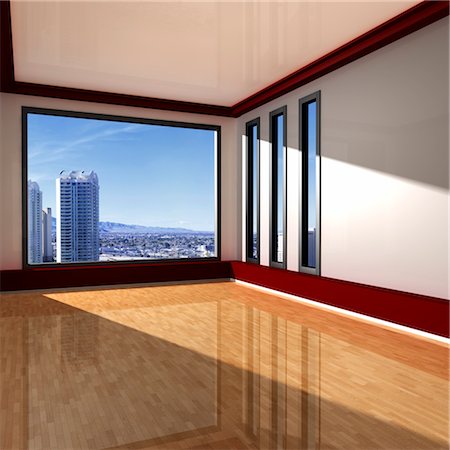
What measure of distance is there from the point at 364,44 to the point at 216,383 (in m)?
4.58

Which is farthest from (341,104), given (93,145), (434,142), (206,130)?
(93,145)

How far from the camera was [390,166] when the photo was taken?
555cm

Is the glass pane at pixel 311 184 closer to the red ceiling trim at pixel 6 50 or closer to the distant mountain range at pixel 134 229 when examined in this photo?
the distant mountain range at pixel 134 229

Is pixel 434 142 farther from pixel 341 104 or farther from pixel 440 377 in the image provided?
pixel 440 377

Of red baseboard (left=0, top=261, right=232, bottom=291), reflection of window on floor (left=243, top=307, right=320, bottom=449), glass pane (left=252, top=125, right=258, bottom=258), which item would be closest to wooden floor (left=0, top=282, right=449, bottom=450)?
reflection of window on floor (left=243, top=307, right=320, bottom=449)

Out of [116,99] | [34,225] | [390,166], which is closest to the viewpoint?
[390,166]

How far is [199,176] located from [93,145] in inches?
94.5

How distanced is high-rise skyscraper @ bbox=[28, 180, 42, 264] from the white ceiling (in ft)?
6.23

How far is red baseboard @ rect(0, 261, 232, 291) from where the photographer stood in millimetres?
7629

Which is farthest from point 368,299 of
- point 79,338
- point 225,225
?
point 225,225

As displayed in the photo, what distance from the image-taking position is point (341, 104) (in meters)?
6.41

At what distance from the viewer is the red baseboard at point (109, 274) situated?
7629mm

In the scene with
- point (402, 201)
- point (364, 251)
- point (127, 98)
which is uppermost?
point (127, 98)

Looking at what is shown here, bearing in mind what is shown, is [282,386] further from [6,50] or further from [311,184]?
[6,50]
